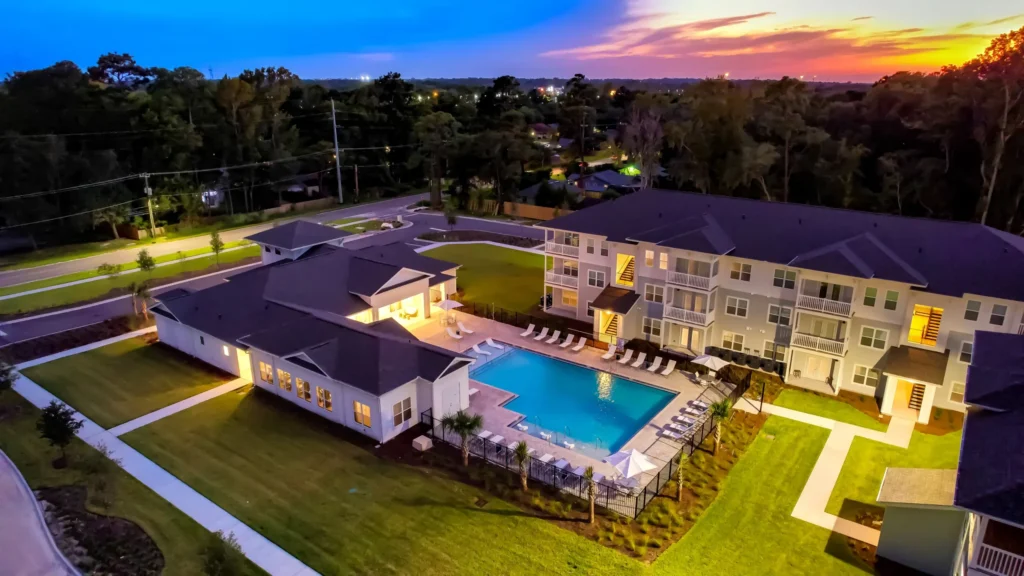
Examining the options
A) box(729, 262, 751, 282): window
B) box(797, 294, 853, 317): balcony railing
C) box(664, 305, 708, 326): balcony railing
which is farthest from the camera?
box(664, 305, 708, 326): balcony railing

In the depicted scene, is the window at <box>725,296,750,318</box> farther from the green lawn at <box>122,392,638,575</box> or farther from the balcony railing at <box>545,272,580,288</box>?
the green lawn at <box>122,392,638,575</box>

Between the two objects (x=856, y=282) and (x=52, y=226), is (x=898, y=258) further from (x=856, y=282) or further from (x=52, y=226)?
(x=52, y=226)

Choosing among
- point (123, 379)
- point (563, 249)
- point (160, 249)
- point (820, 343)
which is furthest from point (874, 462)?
point (160, 249)

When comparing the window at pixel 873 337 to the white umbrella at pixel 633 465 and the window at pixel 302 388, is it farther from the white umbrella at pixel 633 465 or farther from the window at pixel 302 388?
the window at pixel 302 388

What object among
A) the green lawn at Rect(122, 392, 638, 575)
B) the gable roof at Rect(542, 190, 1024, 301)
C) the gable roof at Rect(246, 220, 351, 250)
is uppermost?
the gable roof at Rect(542, 190, 1024, 301)

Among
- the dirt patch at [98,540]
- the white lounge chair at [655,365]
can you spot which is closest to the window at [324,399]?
the dirt patch at [98,540]

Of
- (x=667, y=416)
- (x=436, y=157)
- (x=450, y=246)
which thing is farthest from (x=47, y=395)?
(x=436, y=157)

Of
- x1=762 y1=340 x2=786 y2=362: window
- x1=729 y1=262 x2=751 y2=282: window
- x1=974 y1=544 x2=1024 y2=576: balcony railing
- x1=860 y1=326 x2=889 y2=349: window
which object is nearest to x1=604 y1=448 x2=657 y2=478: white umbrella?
x1=974 y1=544 x2=1024 y2=576: balcony railing
